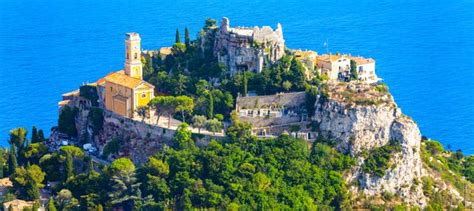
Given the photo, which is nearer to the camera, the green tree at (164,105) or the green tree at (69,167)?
the green tree at (69,167)

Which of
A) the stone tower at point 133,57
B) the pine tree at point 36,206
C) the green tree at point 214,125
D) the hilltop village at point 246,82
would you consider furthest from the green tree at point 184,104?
the pine tree at point 36,206

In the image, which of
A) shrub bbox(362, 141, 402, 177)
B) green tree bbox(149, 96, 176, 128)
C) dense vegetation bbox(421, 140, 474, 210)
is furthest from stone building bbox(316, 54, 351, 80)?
green tree bbox(149, 96, 176, 128)

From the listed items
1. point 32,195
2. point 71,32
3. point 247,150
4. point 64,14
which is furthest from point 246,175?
point 64,14

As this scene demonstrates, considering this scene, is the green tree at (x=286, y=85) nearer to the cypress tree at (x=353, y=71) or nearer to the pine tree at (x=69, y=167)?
the cypress tree at (x=353, y=71)

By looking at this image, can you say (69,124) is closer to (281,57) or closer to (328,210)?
(281,57)

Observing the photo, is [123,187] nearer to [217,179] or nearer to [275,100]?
[217,179]

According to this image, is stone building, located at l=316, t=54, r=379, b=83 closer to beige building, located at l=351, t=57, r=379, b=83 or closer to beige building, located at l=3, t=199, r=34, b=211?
beige building, located at l=351, t=57, r=379, b=83
